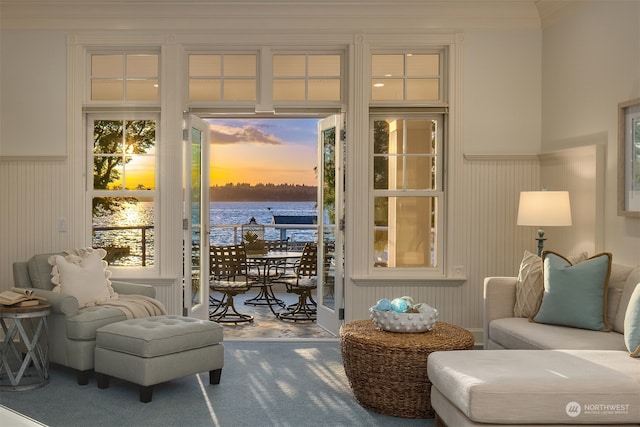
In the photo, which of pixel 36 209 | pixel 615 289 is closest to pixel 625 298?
pixel 615 289

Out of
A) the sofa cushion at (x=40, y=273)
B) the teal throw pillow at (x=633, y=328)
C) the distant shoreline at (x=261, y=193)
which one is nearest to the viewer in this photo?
the teal throw pillow at (x=633, y=328)

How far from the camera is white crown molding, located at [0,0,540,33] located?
6.02 metres

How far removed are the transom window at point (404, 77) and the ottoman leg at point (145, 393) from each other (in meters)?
3.29

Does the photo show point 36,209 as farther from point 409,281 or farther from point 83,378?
point 409,281

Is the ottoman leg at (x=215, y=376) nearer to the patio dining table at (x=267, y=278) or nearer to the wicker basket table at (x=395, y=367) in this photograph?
the wicker basket table at (x=395, y=367)

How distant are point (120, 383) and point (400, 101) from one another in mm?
3411

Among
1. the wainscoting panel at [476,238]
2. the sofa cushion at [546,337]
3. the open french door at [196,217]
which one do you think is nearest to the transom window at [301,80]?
the open french door at [196,217]

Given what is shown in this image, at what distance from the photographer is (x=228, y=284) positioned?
7.45 m

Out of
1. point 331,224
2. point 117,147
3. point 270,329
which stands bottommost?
point 270,329

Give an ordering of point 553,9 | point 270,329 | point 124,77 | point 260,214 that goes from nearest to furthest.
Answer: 1. point 553,9
2. point 124,77
3. point 270,329
4. point 260,214

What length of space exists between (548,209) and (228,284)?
3.71 m

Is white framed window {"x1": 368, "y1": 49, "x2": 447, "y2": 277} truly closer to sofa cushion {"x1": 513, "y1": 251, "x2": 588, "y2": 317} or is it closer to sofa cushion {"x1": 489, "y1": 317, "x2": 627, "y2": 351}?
sofa cushion {"x1": 513, "y1": 251, "x2": 588, "y2": 317}

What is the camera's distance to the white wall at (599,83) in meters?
4.69

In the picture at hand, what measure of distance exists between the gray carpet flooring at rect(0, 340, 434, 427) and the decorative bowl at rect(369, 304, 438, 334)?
535 millimetres
